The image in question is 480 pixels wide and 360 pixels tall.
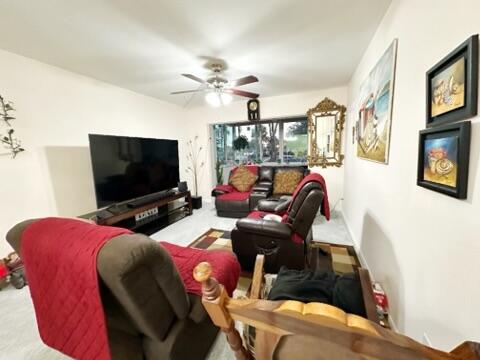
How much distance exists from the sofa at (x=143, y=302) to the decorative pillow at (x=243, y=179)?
319 centimetres

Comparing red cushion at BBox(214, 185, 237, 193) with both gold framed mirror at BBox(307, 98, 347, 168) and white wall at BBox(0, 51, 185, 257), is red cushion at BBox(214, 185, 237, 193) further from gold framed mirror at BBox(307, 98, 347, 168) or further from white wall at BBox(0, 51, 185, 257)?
white wall at BBox(0, 51, 185, 257)

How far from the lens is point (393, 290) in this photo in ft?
4.87

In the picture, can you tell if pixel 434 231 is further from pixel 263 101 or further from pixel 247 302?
pixel 263 101

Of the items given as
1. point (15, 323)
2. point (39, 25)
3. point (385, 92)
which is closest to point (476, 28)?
point (385, 92)

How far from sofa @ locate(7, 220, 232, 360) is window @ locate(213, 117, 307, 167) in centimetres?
405

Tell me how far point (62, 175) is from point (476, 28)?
377 centimetres

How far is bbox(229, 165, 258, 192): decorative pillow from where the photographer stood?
14.2 feet

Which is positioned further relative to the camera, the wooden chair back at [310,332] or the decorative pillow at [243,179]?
the decorative pillow at [243,179]

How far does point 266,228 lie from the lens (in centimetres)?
196

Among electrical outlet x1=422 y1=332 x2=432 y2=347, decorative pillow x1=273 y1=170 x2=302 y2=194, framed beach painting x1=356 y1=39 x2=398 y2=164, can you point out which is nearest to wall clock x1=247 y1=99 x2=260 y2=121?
decorative pillow x1=273 y1=170 x2=302 y2=194

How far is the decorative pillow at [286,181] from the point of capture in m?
4.07

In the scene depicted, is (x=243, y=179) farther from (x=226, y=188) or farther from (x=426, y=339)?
(x=426, y=339)

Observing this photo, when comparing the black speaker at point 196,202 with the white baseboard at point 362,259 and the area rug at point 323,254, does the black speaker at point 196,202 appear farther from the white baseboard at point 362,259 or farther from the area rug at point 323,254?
the white baseboard at point 362,259

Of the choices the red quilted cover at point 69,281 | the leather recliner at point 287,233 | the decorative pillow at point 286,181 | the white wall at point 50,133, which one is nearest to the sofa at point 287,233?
the leather recliner at point 287,233
